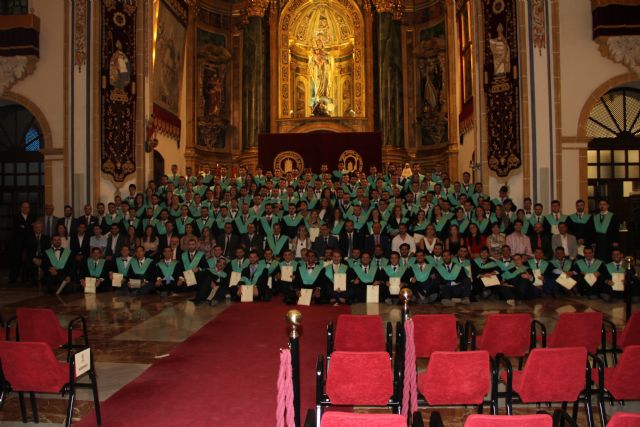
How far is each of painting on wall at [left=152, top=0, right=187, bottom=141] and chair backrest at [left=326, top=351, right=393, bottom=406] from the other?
→ 15008 millimetres

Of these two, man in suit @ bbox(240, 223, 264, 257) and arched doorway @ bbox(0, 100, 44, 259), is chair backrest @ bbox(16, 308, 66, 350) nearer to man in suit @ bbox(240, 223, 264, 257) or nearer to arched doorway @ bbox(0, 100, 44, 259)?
man in suit @ bbox(240, 223, 264, 257)

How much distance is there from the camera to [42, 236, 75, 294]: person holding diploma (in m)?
11.5

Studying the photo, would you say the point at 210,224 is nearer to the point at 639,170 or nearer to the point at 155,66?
the point at 155,66

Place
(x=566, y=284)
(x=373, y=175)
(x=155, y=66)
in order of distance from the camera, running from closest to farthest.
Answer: (x=566, y=284)
(x=373, y=175)
(x=155, y=66)

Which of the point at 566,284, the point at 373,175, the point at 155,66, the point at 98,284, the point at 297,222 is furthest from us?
the point at 155,66

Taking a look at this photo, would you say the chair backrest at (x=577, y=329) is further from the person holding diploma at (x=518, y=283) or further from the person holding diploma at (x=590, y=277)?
the person holding diploma at (x=590, y=277)

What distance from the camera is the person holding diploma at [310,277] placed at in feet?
34.1

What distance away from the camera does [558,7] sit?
14078 mm

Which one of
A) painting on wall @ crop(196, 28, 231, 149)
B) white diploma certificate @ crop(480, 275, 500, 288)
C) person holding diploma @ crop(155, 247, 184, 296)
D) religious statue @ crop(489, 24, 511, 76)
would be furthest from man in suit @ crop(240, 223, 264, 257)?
painting on wall @ crop(196, 28, 231, 149)

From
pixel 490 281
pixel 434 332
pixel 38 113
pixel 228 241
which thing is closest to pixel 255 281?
pixel 228 241

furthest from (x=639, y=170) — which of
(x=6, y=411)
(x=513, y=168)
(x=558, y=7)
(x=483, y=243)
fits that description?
(x=6, y=411)

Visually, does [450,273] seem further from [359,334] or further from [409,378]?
[409,378]

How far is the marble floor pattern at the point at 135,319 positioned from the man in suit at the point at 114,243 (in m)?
1.17

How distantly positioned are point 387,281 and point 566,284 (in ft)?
10.5
